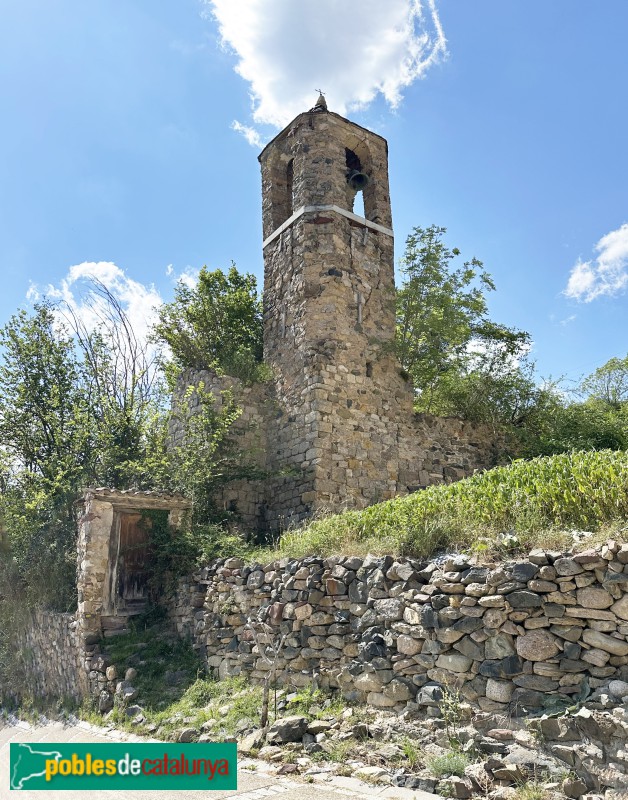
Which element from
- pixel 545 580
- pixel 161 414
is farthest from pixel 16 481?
pixel 545 580

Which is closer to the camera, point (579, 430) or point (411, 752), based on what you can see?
point (411, 752)

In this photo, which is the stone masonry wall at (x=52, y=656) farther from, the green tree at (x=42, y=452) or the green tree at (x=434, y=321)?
the green tree at (x=434, y=321)

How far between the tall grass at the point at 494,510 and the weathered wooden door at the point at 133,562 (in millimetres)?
3407

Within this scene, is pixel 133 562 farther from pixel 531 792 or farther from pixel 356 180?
pixel 356 180

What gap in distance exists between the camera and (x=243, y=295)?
50.0 ft

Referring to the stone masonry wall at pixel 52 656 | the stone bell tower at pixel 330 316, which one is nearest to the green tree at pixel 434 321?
the stone bell tower at pixel 330 316

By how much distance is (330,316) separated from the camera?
12.2 m

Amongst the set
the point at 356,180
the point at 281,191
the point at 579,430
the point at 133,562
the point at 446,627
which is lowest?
the point at 446,627

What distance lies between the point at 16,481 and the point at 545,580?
11079mm

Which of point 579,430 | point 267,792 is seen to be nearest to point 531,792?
point 267,792

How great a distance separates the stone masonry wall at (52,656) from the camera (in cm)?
943

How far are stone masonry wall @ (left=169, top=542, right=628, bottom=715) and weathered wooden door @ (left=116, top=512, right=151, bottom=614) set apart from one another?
2658 mm

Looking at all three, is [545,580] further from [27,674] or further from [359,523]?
[27,674]

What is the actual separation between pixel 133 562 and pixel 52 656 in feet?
6.70
